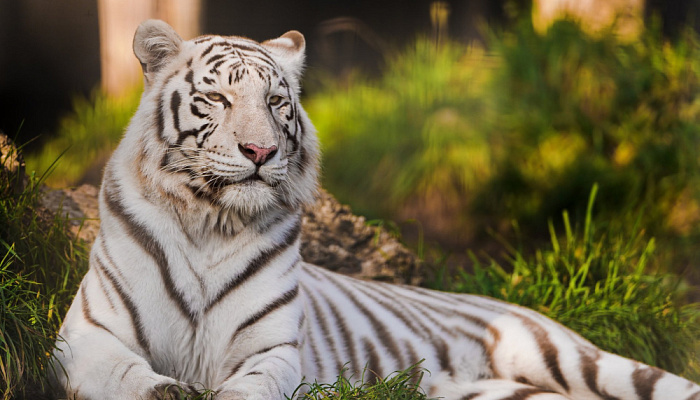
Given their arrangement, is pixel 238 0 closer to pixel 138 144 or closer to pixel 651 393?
pixel 138 144

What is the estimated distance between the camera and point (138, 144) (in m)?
2.25

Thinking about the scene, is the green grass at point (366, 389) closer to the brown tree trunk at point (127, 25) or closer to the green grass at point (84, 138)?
the green grass at point (84, 138)

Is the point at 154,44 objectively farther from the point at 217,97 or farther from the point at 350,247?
the point at 350,247

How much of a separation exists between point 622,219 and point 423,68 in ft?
4.43

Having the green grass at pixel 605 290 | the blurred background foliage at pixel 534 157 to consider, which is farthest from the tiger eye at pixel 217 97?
the green grass at pixel 605 290

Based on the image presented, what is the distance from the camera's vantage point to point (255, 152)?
209 centimetres

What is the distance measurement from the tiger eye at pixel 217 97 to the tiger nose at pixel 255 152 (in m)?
0.18

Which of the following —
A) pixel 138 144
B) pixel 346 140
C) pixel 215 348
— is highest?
pixel 138 144

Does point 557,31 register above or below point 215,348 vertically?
above

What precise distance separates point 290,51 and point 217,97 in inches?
16.8

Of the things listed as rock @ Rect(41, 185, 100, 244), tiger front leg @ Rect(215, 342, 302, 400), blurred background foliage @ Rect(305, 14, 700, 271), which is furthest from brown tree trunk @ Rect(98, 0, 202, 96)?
tiger front leg @ Rect(215, 342, 302, 400)

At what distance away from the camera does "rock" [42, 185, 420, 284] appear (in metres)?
3.30

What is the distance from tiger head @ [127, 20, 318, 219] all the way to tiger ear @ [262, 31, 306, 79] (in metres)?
0.09

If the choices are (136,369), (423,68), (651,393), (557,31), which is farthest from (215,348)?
(557,31)
